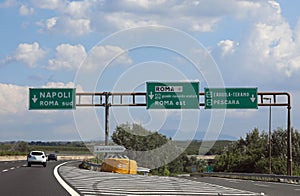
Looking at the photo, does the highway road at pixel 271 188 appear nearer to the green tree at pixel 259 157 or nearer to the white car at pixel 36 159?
the white car at pixel 36 159

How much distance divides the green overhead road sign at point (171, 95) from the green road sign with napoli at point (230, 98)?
110 cm

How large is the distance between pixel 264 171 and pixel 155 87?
3229 centimetres

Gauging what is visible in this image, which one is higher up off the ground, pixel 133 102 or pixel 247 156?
pixel 133 102

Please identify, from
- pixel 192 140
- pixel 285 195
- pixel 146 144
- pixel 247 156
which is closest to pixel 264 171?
pixel 247 156

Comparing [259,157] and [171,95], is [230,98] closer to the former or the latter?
[171,95]

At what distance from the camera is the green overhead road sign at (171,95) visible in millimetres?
43219

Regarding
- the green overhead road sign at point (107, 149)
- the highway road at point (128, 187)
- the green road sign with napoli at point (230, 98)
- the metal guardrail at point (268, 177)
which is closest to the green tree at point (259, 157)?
the metal guardrail at point (268, 177)

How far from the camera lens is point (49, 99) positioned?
44.9 meters

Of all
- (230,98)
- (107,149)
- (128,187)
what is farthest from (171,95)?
(128,187)

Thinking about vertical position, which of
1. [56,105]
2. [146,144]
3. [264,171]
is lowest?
[264,171]

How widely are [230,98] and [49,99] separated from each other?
15.1 m

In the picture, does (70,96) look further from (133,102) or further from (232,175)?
(232,175)

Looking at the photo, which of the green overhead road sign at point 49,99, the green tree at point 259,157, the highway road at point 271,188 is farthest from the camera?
the green tree at point 259,157

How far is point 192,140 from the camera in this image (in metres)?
26.0
